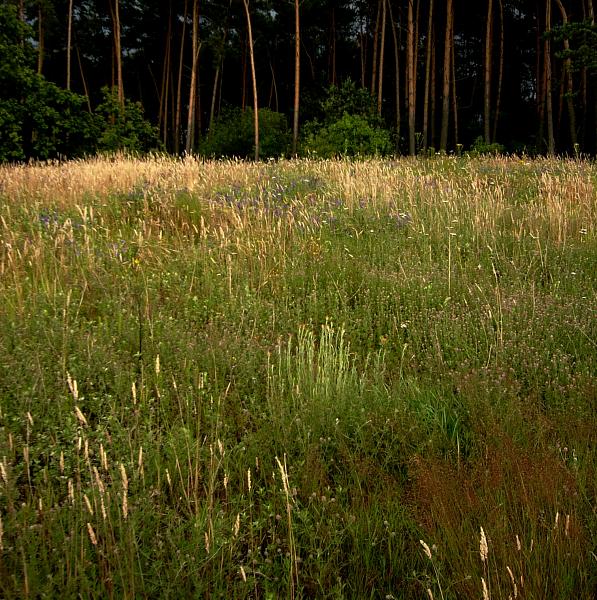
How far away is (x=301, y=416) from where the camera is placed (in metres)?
2.67

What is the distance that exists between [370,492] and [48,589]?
1.20 meters

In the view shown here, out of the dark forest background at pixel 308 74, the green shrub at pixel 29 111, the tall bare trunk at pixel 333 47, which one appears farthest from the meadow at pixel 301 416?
the tall bare trunk at pixel 333 47

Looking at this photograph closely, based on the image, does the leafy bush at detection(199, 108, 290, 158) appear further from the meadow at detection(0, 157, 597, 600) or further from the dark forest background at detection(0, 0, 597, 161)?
the meadow at detection(0, 157, 597, 600)

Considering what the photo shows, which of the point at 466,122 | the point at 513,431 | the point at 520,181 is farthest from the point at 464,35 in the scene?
the point at 513,431

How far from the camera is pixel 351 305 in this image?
4359 mm

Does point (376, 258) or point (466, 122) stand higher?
point (466, 122)

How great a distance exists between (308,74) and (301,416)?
47925mm

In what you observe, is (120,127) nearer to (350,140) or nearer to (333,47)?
(350,140)

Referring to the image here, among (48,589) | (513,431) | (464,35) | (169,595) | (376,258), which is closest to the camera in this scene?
(48,589)

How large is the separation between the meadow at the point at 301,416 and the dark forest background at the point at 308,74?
13.6m

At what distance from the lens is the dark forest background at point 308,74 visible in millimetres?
20922

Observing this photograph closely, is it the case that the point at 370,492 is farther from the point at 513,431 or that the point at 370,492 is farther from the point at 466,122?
the point at 466,122

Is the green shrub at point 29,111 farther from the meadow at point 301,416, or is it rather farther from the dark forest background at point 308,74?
the meadow at point 301,416

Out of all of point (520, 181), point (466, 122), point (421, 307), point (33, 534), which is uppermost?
point (466, 122)
